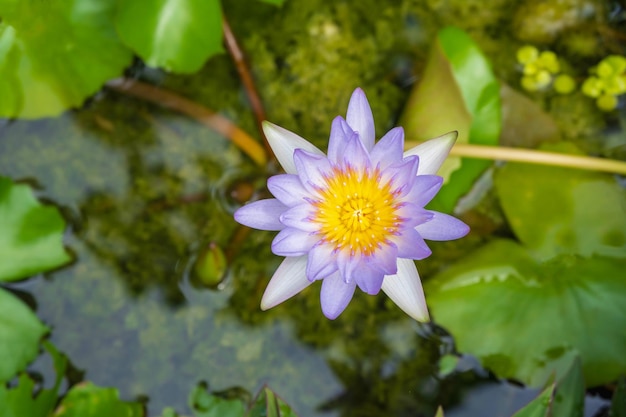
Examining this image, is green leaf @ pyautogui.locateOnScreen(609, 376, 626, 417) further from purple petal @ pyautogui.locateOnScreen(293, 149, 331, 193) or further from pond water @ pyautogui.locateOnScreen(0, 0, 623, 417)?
purple petal @ pyautogui.locateOnScreen(293, 149, 331, 193)

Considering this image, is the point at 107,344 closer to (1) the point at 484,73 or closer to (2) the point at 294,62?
(2) the point at 294,62

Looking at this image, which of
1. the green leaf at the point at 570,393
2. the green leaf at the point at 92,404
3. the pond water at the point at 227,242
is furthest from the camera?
the pond water at the point at 227,242

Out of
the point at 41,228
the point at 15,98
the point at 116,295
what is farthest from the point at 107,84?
the point at 116,295

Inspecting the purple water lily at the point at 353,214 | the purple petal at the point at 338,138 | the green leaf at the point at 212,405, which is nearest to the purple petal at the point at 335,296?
the purple water lily at the point at 353,214

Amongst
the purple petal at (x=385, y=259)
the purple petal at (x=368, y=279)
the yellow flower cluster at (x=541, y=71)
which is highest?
the yellow flower cluster at (x=541, y=71)

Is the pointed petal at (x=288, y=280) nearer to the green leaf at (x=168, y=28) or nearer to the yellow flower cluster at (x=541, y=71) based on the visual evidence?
the green leaf at (x=168, y=28)

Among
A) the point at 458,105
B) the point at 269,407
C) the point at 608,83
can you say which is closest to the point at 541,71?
the point at 608,83
